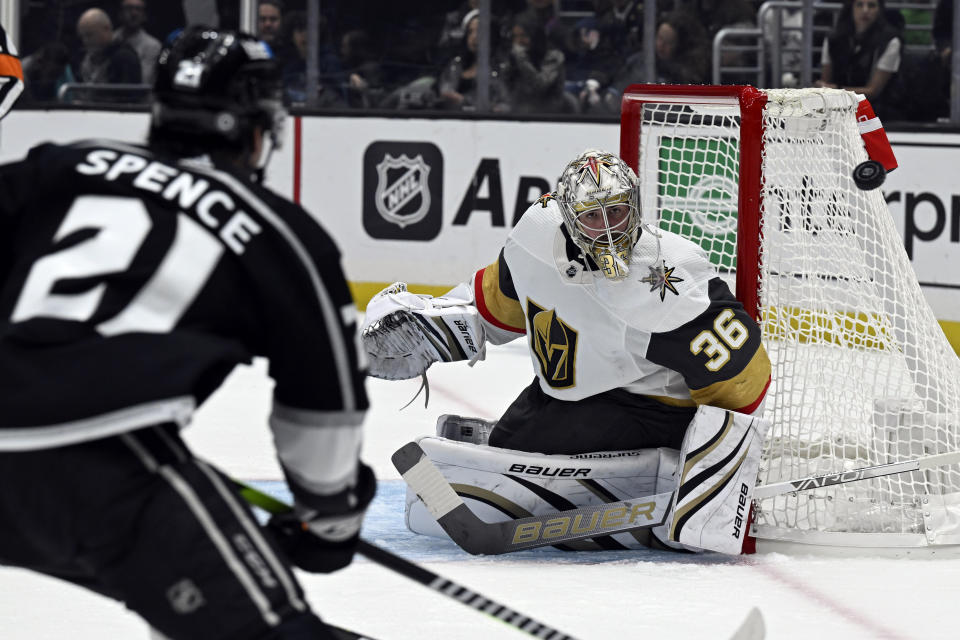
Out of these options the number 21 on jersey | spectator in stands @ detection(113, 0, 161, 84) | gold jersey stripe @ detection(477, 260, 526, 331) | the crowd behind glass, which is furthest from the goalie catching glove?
spectator in stands @ detection(113, 0, 161, 84)

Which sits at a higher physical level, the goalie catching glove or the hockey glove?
the hockey glove

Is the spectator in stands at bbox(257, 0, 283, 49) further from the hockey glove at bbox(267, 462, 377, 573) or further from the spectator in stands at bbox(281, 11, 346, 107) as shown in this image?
the hockey glove at bbox(267, 462, 377, 573)

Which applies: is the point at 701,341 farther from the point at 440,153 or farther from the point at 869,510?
the point at 440,153

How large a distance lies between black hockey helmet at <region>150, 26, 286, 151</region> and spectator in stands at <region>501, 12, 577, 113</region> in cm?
475

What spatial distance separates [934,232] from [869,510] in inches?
97.3

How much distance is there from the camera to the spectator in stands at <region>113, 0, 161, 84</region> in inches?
263

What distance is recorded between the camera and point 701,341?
271 cm

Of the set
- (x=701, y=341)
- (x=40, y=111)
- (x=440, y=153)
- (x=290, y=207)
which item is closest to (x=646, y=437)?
(x=701, y=341)

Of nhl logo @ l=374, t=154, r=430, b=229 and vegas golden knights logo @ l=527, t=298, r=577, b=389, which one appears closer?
vegas golden knights logo @ l=527, t=298, r=577, b=389

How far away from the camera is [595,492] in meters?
2.87

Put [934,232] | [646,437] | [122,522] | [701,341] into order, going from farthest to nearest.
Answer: [934,232] < [646,437] < [701,341] < [122,522]

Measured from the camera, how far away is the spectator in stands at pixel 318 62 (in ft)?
21.1

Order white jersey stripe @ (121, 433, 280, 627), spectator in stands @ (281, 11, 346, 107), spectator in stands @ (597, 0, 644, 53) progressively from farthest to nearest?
spectator in stands @ (281, 11, 346, 107)
spectator in stands @ (597, 0, 644, 53)
white jersey stripe @ (121, 433, 280, 627)

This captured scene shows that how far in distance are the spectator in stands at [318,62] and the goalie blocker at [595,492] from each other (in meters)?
3.77
